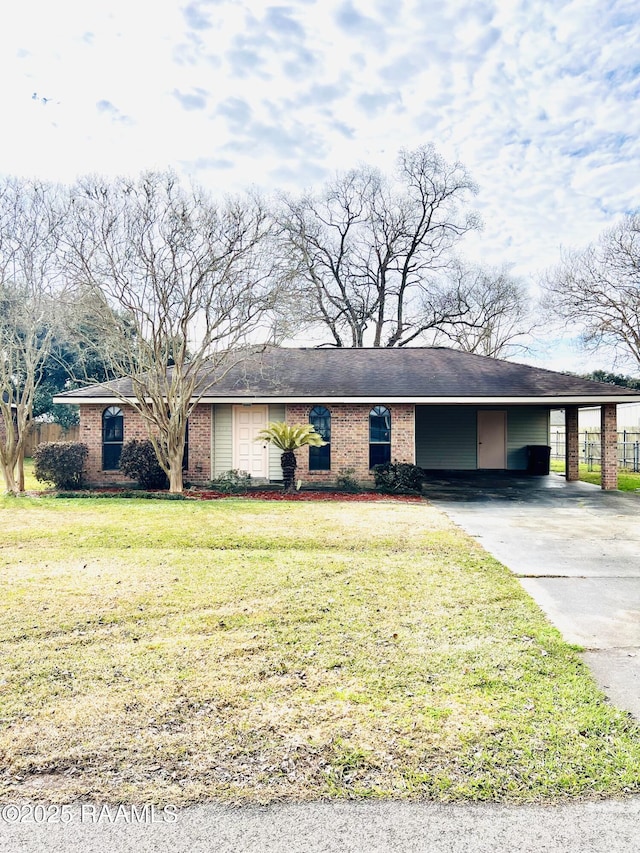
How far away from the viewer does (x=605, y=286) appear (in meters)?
20.6

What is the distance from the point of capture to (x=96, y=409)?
628 inches

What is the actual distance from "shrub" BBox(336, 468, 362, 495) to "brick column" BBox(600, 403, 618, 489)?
22.9ft

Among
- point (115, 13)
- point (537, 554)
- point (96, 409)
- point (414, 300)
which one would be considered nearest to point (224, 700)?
point (537, 554)

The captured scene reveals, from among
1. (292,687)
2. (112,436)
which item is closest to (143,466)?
(112,436)

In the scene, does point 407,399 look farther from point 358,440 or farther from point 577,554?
point 577,554

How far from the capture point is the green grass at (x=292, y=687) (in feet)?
8.75

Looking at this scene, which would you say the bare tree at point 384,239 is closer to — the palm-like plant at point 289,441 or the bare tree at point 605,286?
the bare tree at point 605,286

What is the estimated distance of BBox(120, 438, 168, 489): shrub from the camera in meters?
14.9

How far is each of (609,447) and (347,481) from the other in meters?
7.48

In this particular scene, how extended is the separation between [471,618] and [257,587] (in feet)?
7.24

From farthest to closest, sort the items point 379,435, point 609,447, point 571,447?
point 571,447
point 379,435
point 609,447

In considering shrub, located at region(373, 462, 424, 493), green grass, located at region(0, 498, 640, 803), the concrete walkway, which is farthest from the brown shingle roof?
the concrete walkway

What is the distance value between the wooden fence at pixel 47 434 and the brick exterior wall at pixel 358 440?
634 inches

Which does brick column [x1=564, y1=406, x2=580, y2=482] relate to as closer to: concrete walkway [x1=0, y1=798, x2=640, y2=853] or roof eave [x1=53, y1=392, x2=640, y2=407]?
roof eave [x1=53, y1=392, x2=640, y2=407]
